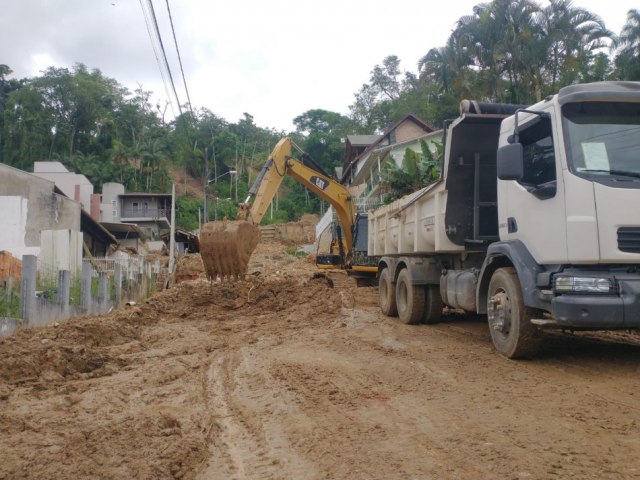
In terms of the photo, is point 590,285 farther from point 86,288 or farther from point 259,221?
point 86,288

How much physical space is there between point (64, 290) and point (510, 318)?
8880 millimetres

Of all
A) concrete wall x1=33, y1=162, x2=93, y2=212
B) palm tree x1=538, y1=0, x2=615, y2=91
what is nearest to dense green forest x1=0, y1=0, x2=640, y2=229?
palm tree x1=538, y1=0, x2=615, y2=91

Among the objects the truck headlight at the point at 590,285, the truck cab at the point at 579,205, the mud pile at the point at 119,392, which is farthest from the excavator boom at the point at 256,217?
the truck headlight at the point at 590,285

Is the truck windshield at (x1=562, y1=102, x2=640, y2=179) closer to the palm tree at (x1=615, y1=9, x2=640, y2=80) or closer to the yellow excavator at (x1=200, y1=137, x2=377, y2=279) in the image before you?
the yellow excavator at (x1=200, y1=137, x2=377, y2=279)

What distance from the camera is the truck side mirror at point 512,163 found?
6.50m

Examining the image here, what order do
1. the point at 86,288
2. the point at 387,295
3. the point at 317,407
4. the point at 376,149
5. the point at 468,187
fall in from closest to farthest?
the point at 317,407
the point at 468,187
the point at 387,295
the point at 86,288
the point at 376,149

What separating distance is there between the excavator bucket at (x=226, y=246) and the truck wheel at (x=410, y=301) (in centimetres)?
432

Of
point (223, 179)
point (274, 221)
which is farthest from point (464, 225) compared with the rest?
point (223, 179)

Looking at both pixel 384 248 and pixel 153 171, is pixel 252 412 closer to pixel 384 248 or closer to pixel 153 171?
pixel 384 248

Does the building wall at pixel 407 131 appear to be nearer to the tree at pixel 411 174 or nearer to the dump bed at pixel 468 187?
the tree at pixel 411 174

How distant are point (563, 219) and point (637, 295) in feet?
3.33

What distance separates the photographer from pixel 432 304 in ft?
35.0

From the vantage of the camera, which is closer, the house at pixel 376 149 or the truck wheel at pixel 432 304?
the truck wheel at pixel 432 304

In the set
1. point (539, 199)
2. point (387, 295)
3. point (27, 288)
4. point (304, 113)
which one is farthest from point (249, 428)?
point (304, 113)
